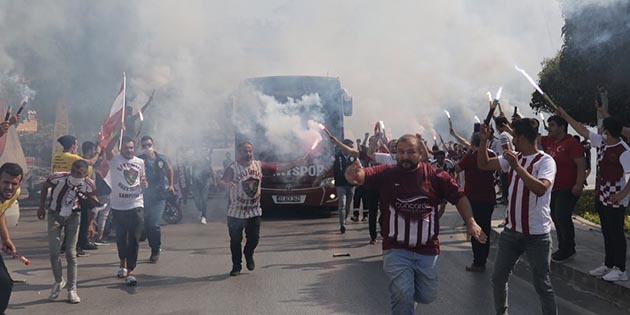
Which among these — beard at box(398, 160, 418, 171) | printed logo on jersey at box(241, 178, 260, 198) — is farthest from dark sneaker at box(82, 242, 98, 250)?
beard at box(398, 160, 418, 171)

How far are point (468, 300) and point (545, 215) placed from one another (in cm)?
173

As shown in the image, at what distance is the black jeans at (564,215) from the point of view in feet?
23.7

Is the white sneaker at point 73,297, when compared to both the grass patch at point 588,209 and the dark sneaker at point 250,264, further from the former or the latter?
the grass patch at point 588,209

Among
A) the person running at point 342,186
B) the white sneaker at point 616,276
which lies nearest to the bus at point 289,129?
the person running at point 342,186

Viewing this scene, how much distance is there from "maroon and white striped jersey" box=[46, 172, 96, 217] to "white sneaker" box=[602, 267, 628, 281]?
17.5ft

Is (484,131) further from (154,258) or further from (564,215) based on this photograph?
(154,258)

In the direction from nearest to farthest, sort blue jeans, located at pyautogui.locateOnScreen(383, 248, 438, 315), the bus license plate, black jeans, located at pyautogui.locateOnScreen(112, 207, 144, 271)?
blue jeans, located at pyautogui.locateOnScreen(383, 248, 438, 315) < black jeans, located at pyautogui.locateOnScreen(112, 207, 144, 271) < the bus license plate

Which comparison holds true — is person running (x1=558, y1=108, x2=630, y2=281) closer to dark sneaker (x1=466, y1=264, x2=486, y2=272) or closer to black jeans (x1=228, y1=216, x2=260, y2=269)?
dark sneaker (x1=466, y1=264, x2=486, y2=272)

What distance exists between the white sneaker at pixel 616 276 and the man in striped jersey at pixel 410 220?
98.9 inches

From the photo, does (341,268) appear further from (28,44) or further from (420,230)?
(28,44)

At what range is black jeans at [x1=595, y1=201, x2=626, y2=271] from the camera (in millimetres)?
6457

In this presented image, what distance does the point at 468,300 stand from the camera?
20.8 feet

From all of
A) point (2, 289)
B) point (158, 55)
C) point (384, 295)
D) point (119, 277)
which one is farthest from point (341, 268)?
point (158, 55)

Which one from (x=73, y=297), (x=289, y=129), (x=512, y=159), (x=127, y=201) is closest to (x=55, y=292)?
(x=73, y=297)
